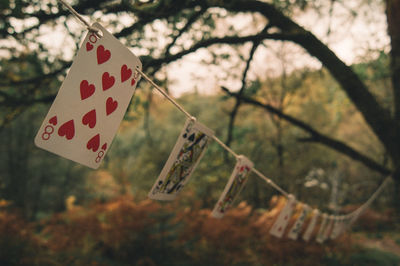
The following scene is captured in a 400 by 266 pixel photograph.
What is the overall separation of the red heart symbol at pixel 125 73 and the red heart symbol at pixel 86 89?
0.53ft

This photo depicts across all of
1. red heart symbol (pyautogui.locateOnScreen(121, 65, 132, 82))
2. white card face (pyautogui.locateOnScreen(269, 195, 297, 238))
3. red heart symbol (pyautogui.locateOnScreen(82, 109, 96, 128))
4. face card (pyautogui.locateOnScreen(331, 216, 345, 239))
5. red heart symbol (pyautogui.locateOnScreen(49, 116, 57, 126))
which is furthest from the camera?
face card (pyautogui.locateOnScreen(331, 216, 345, 239))

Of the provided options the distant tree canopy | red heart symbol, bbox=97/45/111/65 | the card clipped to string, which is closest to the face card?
the distant tree canopy

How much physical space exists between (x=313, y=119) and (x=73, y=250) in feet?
38.8

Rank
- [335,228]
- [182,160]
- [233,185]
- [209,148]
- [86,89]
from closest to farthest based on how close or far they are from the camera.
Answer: [86,89] → [182,160] → [233,185] → [335,228] → [209,148]

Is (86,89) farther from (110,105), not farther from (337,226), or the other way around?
(337,226)

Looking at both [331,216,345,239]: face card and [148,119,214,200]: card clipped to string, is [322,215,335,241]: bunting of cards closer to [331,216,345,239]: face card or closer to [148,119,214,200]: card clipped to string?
[331,216,345,239]: face card

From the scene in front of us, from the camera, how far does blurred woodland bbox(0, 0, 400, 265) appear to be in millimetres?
2543

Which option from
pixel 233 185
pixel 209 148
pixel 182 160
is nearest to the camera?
pixel 182 160

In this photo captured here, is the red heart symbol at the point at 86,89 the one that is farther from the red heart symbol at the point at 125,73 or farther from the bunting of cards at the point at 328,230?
the bunting of cards at the point at 328,230

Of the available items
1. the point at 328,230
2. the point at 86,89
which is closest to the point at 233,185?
the point at 86,89

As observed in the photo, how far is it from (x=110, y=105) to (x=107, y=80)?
0.11 meters

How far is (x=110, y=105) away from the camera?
4.09ft

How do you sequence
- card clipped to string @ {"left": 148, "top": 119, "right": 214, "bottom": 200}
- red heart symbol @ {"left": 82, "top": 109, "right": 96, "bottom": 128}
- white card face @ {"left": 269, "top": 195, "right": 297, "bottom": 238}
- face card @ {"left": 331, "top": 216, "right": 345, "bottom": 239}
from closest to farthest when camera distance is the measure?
red heart symbol @ {"left": 82, "top": 109, "right": 96, "bottom": 128} < card clipped to string @ {"left": 148, "top": 119, "right": 214, "bottom": 200} < white card face @ {"left": 269, "top": 195, "right": 297, "bottom": 238} < face card @ {"left": 331, "top": 216, "right": 345, "bottom": 239}

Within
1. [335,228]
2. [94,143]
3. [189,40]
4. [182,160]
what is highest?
[189,40]
